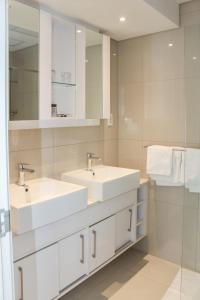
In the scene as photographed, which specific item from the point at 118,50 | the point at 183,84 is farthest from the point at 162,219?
the point at 118,50

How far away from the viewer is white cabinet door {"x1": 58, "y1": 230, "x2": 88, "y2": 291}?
1849 mm

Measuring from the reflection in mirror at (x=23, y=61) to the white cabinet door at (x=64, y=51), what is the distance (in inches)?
7.3

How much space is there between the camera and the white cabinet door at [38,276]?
1612 millimetres

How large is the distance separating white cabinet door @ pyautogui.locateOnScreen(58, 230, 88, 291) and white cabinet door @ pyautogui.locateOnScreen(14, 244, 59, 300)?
58 millimetres

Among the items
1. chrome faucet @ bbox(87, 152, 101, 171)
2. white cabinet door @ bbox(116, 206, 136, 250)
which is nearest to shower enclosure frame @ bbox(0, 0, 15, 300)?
white cabinet door @ bbox(116, 206, 136, 250)

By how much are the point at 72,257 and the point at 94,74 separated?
1524 mm

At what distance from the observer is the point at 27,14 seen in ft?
6.07

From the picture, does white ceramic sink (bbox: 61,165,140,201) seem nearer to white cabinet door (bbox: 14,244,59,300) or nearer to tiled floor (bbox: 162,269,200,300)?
white cabinet door (bbox: 14,244,59,300)

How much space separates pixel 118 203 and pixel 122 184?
0.17m

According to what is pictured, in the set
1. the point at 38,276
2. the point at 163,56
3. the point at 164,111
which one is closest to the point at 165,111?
the point at 164,111

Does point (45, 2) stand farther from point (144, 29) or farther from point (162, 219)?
point (162, 219)

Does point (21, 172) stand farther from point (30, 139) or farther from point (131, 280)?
point (131, 280)

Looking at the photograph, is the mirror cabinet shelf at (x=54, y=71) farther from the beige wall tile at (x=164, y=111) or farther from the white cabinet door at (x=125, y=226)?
the white cabinet door at (x=125, y=226)

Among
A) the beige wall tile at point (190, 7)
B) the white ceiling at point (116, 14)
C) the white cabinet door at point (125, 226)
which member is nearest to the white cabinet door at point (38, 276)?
the white cabinet door at point (125, 226)
